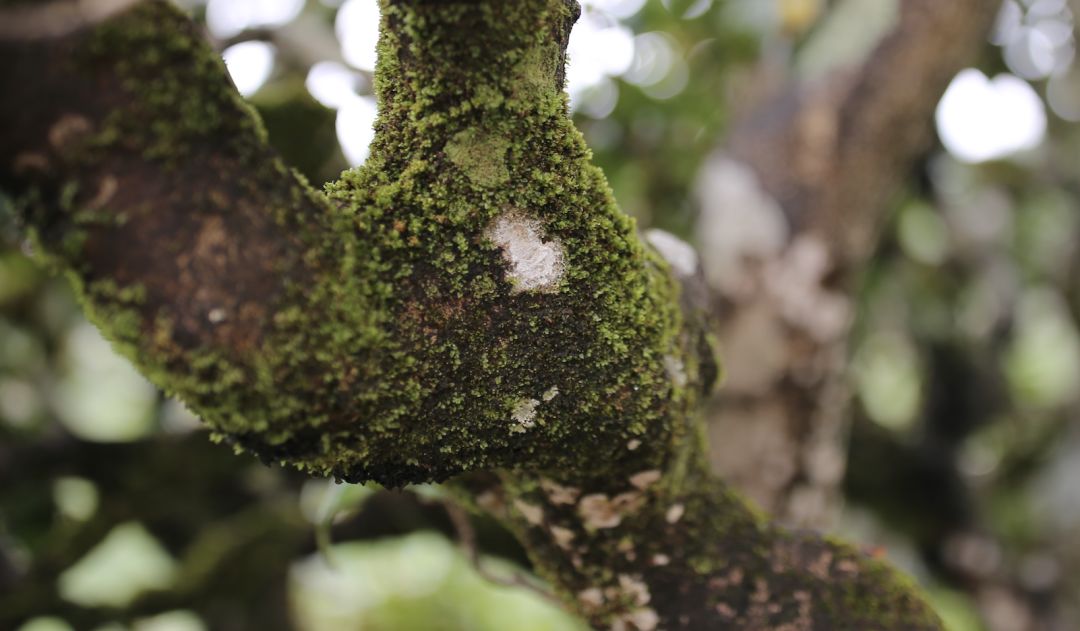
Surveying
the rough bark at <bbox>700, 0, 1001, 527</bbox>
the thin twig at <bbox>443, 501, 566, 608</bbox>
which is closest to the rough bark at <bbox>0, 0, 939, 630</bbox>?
the thin twig at <bbox>443, 501, 566, 608</bbox>

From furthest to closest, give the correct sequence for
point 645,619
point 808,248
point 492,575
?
point 808,248, point 492,575, point 645,619

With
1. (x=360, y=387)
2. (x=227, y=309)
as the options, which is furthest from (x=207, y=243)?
(x=360, y=387)

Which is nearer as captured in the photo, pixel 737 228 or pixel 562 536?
pixel 562 536

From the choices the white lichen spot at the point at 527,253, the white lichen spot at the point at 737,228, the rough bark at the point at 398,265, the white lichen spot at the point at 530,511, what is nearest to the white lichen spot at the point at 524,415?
the rough bark at the point at 398,265

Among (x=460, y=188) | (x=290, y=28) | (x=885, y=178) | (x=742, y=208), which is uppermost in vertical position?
(x=290, y=28)

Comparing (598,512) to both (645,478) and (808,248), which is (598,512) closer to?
(645,478)

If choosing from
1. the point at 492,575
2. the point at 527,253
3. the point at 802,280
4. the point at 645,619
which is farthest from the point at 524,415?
the point at 802,280

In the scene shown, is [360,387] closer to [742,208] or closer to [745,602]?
[745,602]
